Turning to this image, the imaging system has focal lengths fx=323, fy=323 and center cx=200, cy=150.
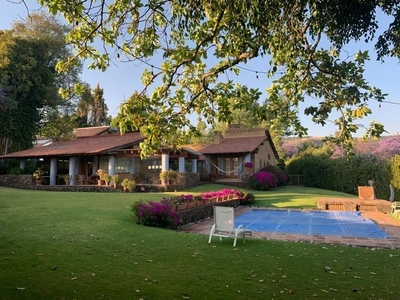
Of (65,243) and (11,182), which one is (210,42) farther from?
(11,182)

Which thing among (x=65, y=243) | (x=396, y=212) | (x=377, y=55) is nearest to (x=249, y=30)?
(x=377, y=55)

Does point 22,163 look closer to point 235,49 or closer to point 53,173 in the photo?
point 53,173

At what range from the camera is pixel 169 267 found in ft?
18.0

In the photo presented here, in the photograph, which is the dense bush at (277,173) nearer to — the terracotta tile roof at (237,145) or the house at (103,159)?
the terracotta tile roof at (237,145)

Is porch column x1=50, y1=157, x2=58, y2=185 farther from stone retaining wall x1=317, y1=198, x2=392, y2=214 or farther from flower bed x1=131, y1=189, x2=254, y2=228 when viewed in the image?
stone retaining wall x1=317, y1=198, x2=392, y2=214

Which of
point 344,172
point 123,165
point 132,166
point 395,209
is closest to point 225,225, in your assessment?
point 395,209

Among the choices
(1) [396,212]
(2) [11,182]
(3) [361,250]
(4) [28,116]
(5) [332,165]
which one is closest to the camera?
(3) [361,250]

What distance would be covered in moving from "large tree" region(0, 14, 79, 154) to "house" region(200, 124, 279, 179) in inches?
639

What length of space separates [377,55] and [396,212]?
37.8 feet

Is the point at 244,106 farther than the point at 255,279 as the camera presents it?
Yes

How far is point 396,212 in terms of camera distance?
1433cm

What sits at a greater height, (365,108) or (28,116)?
(28,116)

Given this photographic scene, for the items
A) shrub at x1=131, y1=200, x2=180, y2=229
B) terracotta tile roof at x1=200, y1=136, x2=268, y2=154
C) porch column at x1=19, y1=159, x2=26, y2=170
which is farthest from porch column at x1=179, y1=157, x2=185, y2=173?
shrub at x1=131, y1=200, x2=180, y2=229

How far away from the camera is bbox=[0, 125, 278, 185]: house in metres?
26.4
